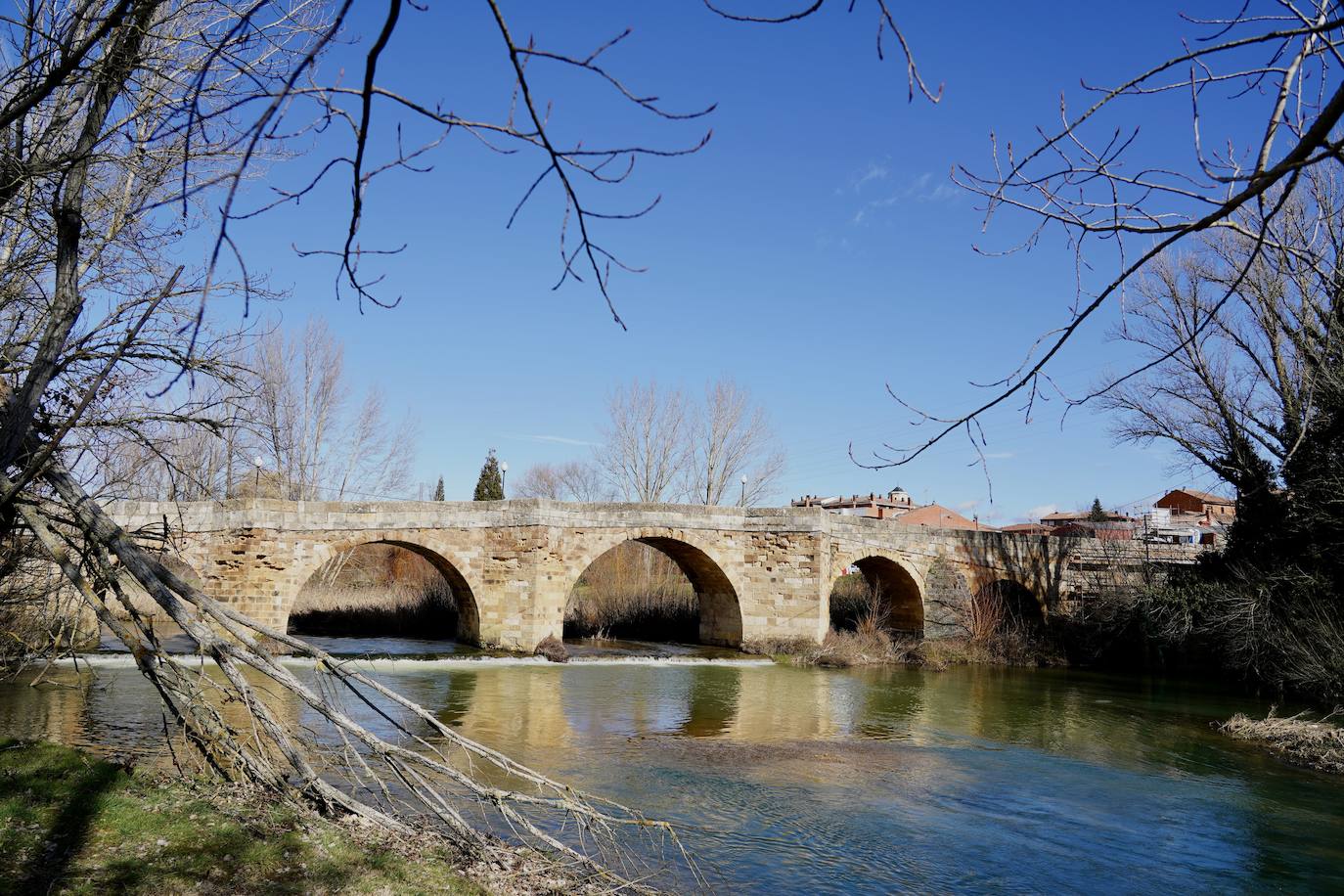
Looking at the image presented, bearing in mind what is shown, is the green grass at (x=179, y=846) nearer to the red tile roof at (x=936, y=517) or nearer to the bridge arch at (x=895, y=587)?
the bridge arch at (x=895, y=587)

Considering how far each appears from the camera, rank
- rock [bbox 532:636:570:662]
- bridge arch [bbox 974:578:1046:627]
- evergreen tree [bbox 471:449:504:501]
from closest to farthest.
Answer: rock [bbox 532:636:570:662]
bridge arch [bbox 974:578:1046:627]
evergreen tree [bbox 471:449:504:501]

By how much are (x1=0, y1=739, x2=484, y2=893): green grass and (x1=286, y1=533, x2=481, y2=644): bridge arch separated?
12.2 meters

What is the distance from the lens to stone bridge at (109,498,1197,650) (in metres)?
16.8

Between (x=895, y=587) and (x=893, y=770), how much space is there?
Answer: 548 inches

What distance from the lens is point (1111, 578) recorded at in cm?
2200

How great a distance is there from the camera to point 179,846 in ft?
13.9

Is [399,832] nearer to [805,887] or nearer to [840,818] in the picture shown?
[805,887]

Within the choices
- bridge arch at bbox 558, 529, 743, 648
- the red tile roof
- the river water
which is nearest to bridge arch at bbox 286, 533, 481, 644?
bridge arch at bbox 558, 529, 743, 648

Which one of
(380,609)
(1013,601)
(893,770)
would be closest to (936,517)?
(1013,601)

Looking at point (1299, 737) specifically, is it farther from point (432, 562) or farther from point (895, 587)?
point (432, 562)

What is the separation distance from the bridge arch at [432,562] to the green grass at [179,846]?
1219cm

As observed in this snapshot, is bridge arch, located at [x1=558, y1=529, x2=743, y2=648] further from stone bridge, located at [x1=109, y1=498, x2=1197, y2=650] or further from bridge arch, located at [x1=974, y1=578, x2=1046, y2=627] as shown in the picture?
bridge arch, located at [x1=974, y1=578, x2=1046, y2=627]

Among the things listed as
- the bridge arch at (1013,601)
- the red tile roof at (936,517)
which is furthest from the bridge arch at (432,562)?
the red tile roof at (936,517)

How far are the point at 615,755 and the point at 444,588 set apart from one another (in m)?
13.6
